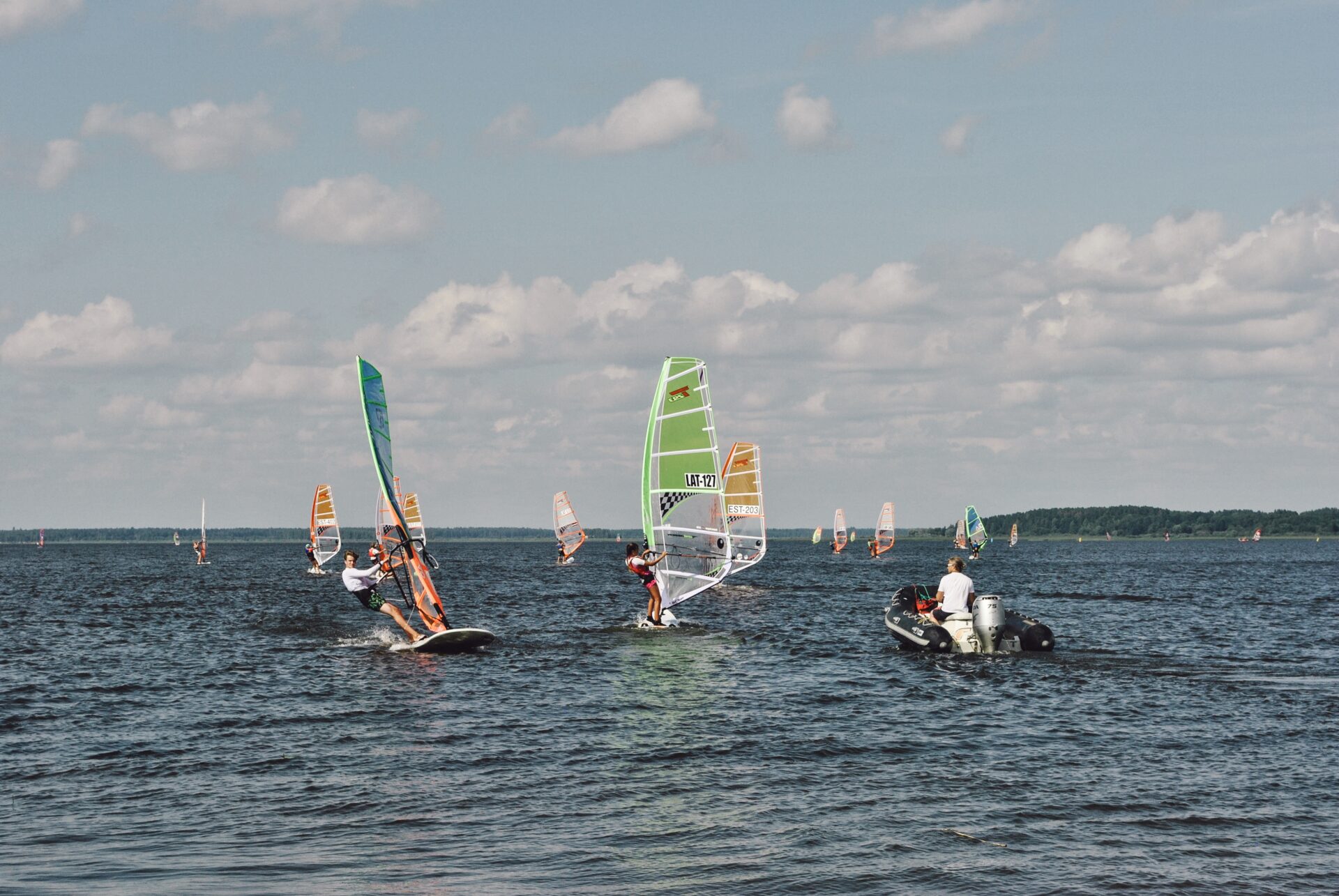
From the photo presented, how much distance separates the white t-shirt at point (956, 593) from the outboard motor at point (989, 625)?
0.44 meters

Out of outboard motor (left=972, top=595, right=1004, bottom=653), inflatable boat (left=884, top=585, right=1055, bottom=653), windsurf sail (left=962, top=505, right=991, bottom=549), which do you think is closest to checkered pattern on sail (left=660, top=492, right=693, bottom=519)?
inflatable boat (left=884, top=585, right=1055, bottom=653)

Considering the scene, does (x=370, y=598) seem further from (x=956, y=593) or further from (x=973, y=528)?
(x=973, y=528)

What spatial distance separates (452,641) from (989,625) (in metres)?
11.3

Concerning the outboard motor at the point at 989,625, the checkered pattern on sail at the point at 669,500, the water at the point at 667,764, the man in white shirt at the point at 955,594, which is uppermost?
the checkered pattern on sail at the point at 669,500

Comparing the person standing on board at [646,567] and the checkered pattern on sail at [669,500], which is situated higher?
the checkered pattern on sail at [669,500]

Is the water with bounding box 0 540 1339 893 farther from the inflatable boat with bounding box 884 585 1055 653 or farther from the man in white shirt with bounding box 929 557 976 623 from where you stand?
the man in white shirt with bounding box 929 557 976 623

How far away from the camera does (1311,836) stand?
12.6 metres

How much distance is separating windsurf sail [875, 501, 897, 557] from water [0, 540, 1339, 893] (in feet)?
244

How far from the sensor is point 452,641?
2800 centimetres

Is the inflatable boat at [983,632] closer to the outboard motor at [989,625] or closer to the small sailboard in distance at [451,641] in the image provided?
the outboard motor at [989,625]

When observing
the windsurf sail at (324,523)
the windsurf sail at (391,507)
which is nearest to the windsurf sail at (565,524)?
the windsurf sail at (324,523)

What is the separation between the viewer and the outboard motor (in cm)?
2739

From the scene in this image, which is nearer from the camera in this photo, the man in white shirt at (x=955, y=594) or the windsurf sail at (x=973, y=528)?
the man in white shirt at (x=955, y=594)

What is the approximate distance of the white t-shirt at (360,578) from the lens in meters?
26.7
